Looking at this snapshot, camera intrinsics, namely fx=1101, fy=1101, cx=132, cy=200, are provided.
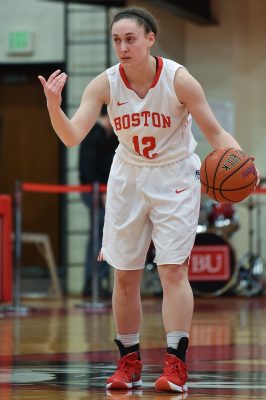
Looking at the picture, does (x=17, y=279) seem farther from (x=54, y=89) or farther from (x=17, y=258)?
(x=54, y=89)

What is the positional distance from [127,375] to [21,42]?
9.78 m

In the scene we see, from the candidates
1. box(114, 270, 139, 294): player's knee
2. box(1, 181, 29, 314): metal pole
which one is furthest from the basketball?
box(1, 181, 29, 314): metal pole

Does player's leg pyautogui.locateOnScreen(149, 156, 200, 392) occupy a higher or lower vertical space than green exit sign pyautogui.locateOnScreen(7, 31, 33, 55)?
lower

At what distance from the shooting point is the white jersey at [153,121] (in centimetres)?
486

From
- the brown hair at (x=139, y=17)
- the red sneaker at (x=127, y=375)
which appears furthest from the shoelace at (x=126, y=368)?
the brown hair at (x=139, y=17)

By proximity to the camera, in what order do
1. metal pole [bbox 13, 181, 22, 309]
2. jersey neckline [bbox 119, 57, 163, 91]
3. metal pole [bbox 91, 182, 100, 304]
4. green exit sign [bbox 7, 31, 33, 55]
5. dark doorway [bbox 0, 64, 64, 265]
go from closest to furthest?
jersey neckline [bbox 119, 57, 163, 91], metal pole [bbox 13, 181, 22, 309], metal pole [bbox 91, 182, 100, 304], green exit sign [bbox 7, 31, 33, 55], dark doorway [bbox 0, 64, 64, 265]

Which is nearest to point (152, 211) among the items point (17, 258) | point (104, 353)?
point (104, 353)

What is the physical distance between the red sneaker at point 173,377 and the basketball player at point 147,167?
0.02 meters

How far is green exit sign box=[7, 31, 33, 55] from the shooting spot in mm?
14109

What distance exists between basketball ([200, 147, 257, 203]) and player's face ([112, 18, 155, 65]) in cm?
56

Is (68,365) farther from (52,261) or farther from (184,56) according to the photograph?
(184,56)

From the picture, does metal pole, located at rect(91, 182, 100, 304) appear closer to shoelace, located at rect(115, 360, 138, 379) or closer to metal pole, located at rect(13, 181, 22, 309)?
metal pole, located at rect(13, 181, 22, 309)

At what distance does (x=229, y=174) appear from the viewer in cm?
480

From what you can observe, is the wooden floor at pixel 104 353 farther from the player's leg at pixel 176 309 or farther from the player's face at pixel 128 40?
the player's face at pixel 128 40
